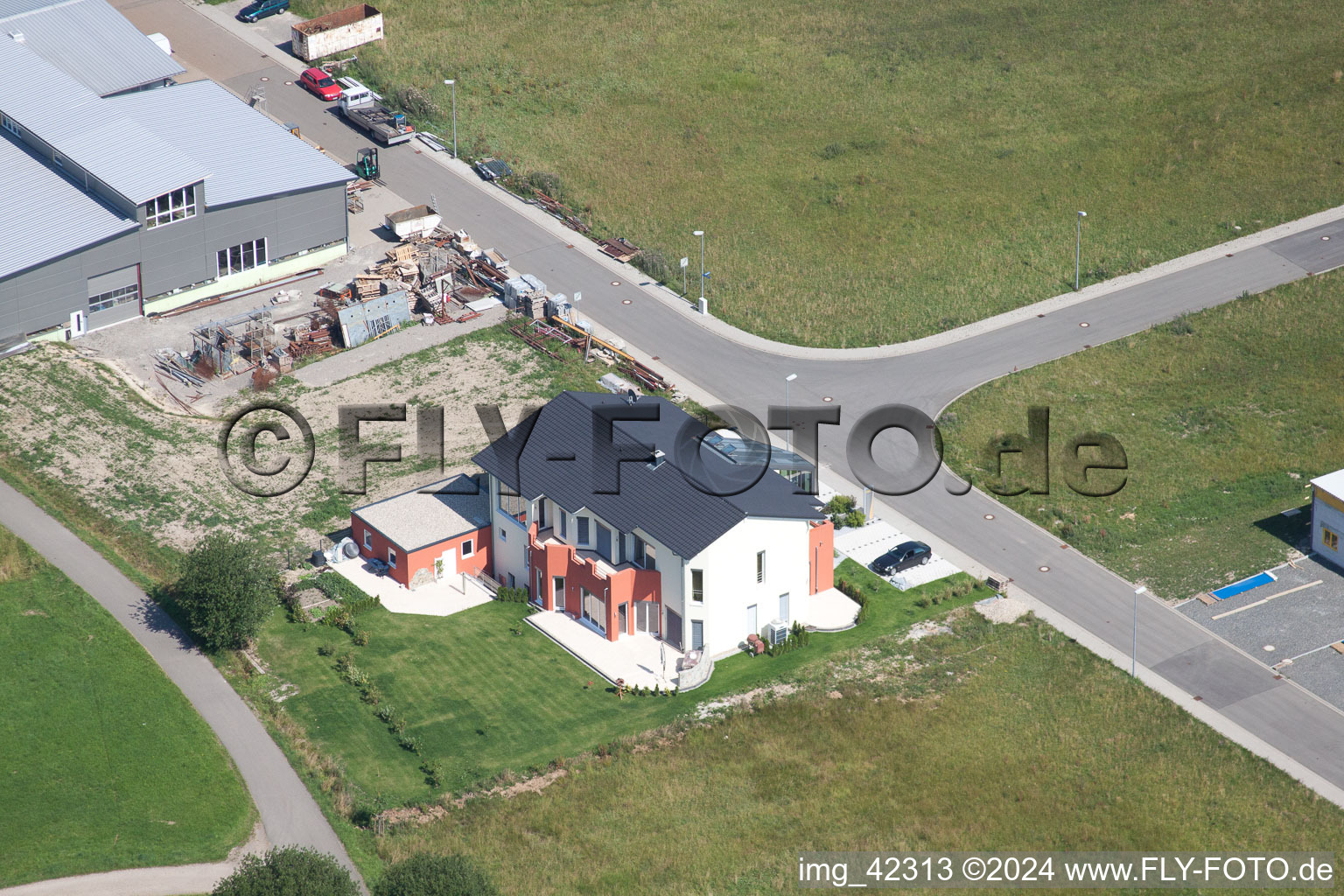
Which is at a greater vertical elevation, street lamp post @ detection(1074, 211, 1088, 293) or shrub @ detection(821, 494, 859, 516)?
street lamp post @ detection(1074, 211, 1088, 293)

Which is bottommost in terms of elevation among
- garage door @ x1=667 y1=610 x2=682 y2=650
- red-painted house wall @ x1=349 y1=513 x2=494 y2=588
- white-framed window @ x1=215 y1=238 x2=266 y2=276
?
garage door @ x1=667 y1=610 x2=682 y2=650

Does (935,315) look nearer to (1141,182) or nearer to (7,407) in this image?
(1141,182)

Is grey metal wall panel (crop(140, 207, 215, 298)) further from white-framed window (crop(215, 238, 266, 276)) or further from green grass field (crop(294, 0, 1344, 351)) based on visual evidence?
green grass field (crop(294, 0, 1344, 351))

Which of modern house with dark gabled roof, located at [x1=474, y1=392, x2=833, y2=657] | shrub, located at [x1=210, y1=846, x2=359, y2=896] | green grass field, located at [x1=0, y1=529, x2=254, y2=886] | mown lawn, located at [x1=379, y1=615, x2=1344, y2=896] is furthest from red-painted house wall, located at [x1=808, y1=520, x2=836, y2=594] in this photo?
shrub, located at [x1=210, y1=846, x2=359, y2=896]

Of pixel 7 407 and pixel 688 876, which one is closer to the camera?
pixel 688 876

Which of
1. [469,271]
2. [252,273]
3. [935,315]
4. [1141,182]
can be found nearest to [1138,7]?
[1141,182]

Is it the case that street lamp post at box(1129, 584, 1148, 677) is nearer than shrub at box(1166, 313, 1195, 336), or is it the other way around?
street lamp post at box(1129, 584, 1148, 677)
